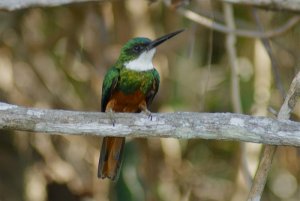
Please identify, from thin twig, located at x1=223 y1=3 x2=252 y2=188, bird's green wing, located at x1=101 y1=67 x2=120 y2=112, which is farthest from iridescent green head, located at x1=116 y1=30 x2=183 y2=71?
thin twig, located at x1=223 y1=3 x2=252 y2=188

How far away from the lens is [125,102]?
143 inches

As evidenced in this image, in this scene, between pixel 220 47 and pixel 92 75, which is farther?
pixel 220 47

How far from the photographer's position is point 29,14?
494 cm

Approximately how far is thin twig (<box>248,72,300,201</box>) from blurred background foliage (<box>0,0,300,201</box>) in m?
1.82

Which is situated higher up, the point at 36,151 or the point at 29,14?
the point at 29,14

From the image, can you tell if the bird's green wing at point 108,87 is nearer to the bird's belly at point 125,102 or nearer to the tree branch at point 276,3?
the bird's belly at point 125,102

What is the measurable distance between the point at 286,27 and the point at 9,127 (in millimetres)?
1853

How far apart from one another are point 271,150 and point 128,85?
1.03m

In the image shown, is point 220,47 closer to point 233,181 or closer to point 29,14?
point 233,181

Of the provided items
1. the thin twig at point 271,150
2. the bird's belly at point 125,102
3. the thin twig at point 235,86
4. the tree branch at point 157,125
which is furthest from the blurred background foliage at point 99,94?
the tree branch at point 157,125

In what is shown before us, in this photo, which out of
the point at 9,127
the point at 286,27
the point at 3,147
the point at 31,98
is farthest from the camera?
the point at 3,147

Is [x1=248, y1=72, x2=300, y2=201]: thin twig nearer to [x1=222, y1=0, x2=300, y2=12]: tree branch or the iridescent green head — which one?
[x1=222, y1=0, x2=300, y2=12]: tree branch

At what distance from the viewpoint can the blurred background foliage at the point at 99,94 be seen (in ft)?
15.8

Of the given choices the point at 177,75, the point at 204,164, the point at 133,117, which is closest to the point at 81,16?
the point at 177,75
